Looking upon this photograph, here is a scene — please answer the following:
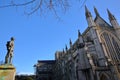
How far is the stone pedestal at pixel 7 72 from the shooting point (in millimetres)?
9211

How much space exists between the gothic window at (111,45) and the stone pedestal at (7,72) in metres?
26.2

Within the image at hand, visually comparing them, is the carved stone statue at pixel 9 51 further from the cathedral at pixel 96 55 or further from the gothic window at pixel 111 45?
the gothic window at pixel 111 45

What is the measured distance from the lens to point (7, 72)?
371 inches

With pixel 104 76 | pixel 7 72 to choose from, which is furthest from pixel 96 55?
pixel 7 72

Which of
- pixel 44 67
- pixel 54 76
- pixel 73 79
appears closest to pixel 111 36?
pixel 73 79

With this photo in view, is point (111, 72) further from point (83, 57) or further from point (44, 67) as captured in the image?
point (44, 67)

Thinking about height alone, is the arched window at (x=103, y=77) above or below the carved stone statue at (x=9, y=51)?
below

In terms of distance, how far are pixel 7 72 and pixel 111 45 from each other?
2892 cm

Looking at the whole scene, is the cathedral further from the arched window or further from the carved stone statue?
the carved stone statue

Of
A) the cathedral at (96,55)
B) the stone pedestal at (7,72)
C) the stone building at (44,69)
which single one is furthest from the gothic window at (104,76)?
the stone building at (44,69)

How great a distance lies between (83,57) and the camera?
31.7 metres

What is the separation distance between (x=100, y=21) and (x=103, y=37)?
24.9 feet

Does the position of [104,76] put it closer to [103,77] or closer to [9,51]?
[103,77]

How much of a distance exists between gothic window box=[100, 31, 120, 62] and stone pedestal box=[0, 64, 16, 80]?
26229 mm
